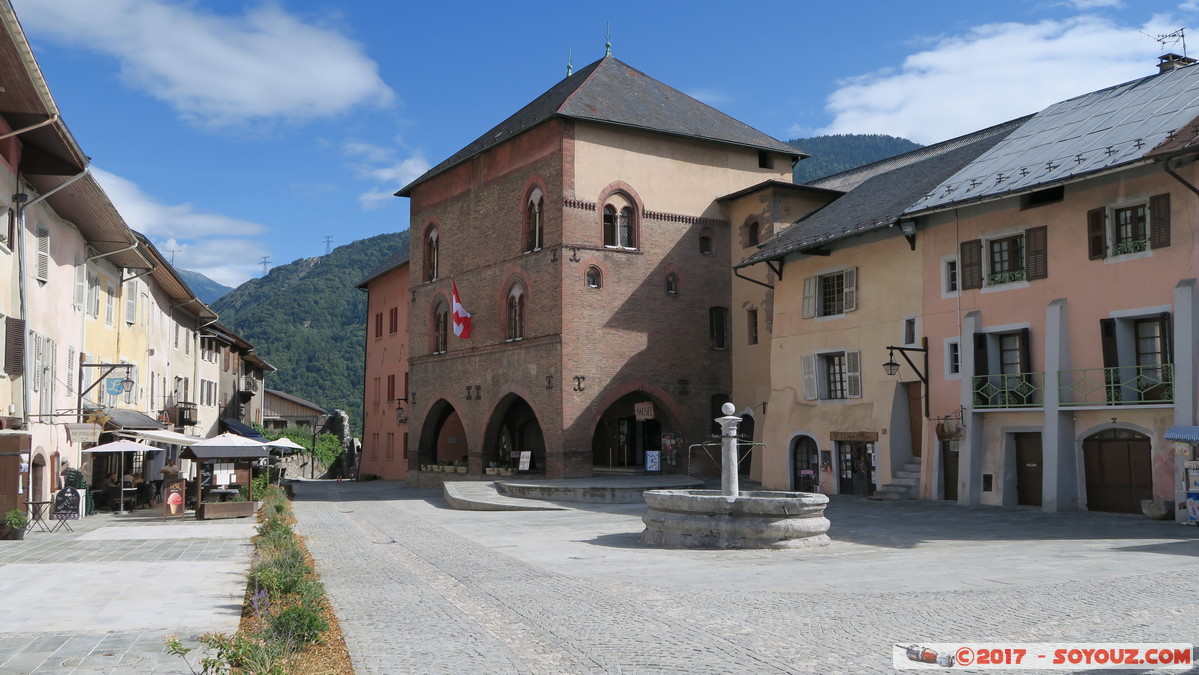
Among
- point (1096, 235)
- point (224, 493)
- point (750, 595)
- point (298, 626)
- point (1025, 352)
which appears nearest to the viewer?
point (298, 626)

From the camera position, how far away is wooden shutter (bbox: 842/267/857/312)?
29.0 m

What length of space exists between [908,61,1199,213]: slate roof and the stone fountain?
34.0 feet

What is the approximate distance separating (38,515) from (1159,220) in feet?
77.9

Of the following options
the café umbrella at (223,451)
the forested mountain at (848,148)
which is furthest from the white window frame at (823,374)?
the forested mountain at (848,148)

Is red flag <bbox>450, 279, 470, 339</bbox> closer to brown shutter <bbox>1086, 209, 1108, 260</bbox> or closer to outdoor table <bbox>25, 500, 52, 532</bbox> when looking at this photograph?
outdoor table <bbox>25, 500, 52, 532</bbox>

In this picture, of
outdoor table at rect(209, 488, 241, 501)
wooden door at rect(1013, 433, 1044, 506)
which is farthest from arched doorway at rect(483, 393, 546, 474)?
wooden door at rect(1013, 433, 1044, 506)

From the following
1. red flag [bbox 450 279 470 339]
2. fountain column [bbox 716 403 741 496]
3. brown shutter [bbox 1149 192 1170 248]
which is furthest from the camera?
red flag [bbox 450 279 470 339]

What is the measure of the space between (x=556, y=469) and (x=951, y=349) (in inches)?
533

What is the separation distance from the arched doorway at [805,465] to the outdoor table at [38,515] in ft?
65.1

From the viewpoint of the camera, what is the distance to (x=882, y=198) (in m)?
29.9

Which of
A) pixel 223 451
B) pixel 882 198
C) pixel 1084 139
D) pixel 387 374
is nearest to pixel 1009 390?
pixel 1084 139

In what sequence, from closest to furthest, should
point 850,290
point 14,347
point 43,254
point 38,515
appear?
point 14,347 < point 38,515 < point 43,254 < point 850,290

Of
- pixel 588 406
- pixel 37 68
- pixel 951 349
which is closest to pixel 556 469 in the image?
pixel 588 406

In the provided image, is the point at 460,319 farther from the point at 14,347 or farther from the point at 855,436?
the point at 14,347
